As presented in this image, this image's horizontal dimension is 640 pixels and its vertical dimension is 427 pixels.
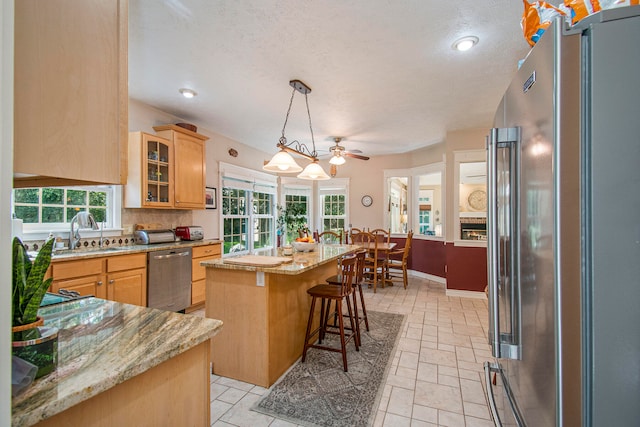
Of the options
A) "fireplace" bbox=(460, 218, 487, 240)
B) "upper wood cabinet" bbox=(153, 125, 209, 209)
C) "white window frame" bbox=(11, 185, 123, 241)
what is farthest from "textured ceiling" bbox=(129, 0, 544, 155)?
"fireplace" bbox=(460, 218, 487, 240)

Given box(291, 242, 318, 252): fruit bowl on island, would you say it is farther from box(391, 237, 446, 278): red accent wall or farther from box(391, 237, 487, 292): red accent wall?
box(391, 237, 446, 278): red accent wall

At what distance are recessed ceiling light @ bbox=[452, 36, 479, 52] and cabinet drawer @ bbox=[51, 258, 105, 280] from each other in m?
3.74

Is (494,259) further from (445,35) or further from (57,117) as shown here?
Answer: (445,35)

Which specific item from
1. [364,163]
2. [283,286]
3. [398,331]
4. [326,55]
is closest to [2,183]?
[283,286]

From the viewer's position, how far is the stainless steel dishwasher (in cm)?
332

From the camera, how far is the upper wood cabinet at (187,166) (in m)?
3.82

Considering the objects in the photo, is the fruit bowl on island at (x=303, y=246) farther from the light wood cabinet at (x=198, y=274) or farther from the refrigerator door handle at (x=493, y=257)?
the refrigerator door handle at (x=493, y=257)

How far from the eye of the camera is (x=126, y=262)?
120 inches

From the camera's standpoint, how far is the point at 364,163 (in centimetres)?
669

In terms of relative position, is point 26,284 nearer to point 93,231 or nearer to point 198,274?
point 93,231

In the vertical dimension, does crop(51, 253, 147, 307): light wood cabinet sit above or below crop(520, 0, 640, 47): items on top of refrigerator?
below

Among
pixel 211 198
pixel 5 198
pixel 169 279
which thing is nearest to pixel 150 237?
pixel 169 279

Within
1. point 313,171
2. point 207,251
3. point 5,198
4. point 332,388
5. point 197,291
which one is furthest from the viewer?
point 207,251

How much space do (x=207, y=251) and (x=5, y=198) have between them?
12.5ft
